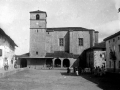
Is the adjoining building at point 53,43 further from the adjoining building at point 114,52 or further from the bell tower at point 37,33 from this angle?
the adjoining building at point 114,52

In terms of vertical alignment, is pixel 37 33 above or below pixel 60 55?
above

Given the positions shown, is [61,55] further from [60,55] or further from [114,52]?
[114,52]

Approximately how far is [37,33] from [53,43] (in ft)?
18.2

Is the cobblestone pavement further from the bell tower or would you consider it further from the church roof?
the bell tower

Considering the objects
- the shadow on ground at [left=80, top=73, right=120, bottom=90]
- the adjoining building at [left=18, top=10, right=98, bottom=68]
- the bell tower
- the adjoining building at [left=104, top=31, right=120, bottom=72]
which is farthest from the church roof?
the shadow on ground at [left=80, top=73, right=120, bottom=90]

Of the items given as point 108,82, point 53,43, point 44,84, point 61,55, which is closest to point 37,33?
point 53,43

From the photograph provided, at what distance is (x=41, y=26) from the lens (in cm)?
4619

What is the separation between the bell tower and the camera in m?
45.3

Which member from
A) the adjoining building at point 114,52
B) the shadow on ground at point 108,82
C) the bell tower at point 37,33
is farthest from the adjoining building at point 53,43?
the shadow on ground at point 108,82

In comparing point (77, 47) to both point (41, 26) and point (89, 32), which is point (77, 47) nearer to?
point (89, 32)

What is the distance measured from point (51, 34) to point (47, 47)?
3.78m

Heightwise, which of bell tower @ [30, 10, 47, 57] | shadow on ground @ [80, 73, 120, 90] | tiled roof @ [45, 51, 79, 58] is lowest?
shadow on ground @ [80, 73, 120, 90]

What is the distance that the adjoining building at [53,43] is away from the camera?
146ft

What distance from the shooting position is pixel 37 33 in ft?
150
